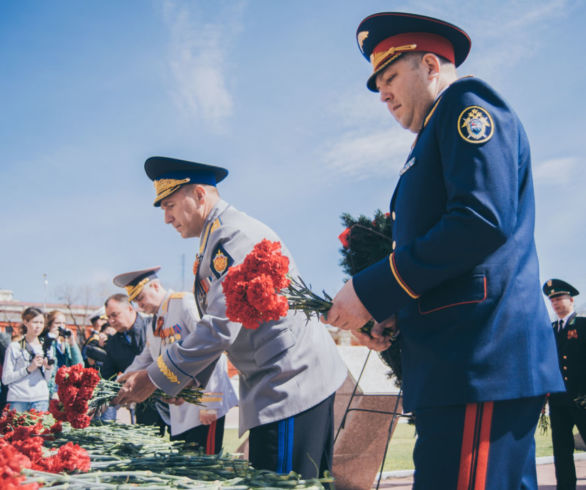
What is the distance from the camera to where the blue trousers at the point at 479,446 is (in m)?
1.50

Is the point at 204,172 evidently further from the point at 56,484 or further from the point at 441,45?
the point at 56,484

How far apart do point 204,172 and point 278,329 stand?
1163 millimetres

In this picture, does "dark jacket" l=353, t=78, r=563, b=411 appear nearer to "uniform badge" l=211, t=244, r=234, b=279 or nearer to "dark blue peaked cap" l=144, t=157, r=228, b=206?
"uniform badge" l=211, t=244, r=234, b=279

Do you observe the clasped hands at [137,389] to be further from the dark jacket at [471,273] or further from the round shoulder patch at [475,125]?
the round shoulder patch at [475,125]

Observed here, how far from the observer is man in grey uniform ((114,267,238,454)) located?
3730 mm

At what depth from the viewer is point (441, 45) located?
1951 millimetres

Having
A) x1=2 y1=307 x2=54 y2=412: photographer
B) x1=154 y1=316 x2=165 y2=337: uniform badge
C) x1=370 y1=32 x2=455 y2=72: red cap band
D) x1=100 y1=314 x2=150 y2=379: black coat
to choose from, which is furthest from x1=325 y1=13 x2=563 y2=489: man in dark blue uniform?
x1=2 y1=307 x2=54 y2=412: photographer

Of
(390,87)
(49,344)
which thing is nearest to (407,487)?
(49,344)

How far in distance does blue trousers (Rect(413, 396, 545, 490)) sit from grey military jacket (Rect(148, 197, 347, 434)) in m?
1.01

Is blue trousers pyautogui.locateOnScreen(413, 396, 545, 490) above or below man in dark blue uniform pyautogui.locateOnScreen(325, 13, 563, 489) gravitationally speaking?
below

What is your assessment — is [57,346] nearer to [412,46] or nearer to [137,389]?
[137,389]

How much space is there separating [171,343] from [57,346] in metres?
4.85

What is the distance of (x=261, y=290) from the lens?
1.78 metres

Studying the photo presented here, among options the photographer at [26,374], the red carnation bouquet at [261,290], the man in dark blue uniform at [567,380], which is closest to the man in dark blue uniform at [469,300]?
the red carnation bouquet at [261,290]
